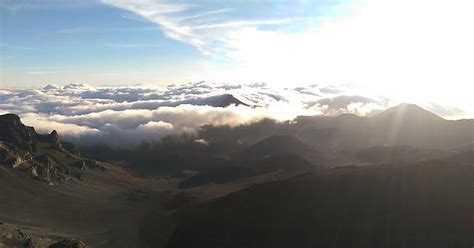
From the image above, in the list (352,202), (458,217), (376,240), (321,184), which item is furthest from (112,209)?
(458,217)

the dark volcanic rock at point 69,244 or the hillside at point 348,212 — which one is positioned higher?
the hillside at point 348,212

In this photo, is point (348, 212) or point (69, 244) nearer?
point (348, 212)

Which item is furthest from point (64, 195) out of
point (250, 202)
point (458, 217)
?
point (458, 217)

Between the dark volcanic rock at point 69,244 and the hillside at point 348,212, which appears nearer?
the hillside at point 348,212

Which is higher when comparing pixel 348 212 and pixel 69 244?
pixel 348 212

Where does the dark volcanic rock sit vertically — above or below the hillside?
below

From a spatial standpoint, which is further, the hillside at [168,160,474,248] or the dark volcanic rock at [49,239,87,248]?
the dark volcanic rock at [49,239,87,248]

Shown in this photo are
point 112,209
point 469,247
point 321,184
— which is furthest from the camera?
point 112,209

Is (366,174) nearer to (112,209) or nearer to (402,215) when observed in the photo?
(402,215)

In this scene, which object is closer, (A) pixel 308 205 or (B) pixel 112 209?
(A) pixel 308 205

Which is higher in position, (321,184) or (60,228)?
(321,184)

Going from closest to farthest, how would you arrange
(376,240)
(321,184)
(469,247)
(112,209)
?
1. (469,247)
2. (376,240)
3. (321,184)
4. (112,209)
